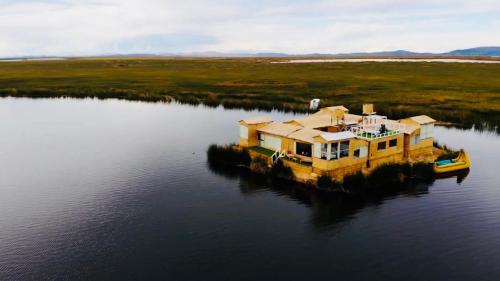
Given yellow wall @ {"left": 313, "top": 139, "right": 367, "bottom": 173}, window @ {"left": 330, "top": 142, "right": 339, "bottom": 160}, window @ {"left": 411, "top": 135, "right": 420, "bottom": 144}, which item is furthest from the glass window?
window @ {"left": 411, "top": 135, "right": 420, "bottom": 144}

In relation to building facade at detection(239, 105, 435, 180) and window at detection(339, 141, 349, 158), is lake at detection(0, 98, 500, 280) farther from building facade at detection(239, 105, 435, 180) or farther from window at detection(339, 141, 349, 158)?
window at detection(339, 141, 349, 158)

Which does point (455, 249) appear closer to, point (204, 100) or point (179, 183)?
point (179, 183)

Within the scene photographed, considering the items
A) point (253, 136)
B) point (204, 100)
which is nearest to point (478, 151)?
point (253, 136)

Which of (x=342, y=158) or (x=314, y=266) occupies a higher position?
(x=342, y=158)

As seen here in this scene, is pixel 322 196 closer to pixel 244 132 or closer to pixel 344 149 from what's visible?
pixel 344 149

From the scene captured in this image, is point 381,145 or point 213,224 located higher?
point 381,145

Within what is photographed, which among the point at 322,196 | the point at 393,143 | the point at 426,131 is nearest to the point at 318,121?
the point at 393,143
